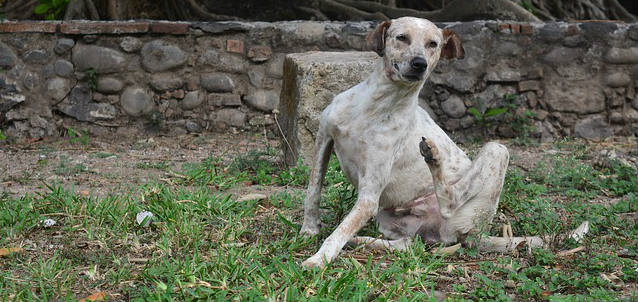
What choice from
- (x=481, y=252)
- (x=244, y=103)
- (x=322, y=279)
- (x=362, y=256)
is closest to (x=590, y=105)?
(x=244, y=103)

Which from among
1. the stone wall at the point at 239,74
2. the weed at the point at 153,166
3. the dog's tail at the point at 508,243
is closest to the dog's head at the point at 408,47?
the dog's tail at the point at 508,243

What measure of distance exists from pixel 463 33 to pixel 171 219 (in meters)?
4.14

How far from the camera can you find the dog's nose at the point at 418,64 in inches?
124

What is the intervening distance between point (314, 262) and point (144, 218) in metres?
1.07

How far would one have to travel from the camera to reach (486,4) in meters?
8.04

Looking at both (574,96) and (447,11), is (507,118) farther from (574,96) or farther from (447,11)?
(447,11)

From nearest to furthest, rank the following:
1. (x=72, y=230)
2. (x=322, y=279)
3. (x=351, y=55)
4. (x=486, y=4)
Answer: (x=322, y=279) → (x=72, y=230) → (x=351, y=55) → (x=486, y=4)

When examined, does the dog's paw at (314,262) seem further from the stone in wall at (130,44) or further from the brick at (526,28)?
the brick at (526,28)

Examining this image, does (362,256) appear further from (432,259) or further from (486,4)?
(486,4)

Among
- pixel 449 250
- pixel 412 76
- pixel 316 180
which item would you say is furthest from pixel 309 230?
pixel 412 76

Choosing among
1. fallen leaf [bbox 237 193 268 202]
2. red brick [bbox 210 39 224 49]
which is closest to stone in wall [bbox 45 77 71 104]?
red brick [bbox 210 39 224 49]

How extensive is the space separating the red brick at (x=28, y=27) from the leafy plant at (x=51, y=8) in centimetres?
150

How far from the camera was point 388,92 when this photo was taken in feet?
11.1

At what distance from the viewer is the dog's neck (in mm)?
3373
